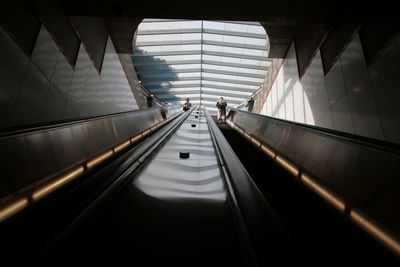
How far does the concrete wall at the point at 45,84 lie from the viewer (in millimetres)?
4734

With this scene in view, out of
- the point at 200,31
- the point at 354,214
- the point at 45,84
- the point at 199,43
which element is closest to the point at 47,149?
the point at 354,214

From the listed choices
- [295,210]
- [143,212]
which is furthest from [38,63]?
[295,210]

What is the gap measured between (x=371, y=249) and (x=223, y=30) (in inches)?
723

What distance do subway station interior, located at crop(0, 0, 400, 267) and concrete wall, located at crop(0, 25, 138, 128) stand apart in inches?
1.6

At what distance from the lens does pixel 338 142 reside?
8.97ft

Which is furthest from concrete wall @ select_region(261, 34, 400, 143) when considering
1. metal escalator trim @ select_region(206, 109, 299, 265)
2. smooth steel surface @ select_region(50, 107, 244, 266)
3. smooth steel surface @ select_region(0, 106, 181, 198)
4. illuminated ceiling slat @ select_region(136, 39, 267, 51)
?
illuminated ceiling slat @ select_region(136, 39, 267, 51)

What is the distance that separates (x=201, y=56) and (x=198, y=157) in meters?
19.9

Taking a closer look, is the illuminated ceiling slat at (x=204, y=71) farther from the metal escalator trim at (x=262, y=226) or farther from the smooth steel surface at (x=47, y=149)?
the metal escalator trim at (x=262, y=226)

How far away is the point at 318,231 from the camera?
189 cm

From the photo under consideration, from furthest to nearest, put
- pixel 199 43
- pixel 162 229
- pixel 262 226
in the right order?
pixel 199 43, pixel 162 229, pixel 262 226

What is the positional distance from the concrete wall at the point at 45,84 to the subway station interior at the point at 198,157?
4 centimetres

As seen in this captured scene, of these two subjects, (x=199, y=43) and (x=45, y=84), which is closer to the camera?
(x=45, y=84)

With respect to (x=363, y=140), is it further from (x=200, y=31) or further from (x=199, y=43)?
(x=199, y=43)

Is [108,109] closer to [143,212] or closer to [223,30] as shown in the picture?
[143,212]
